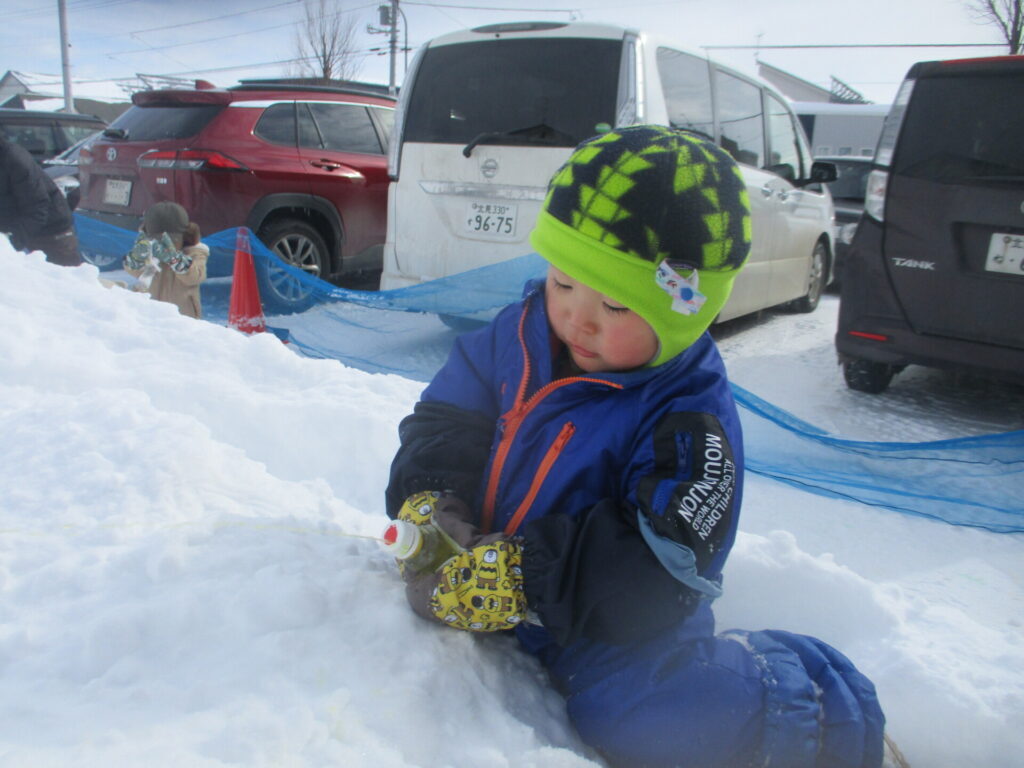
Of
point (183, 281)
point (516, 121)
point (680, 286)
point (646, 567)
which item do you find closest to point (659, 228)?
point (680, 286)

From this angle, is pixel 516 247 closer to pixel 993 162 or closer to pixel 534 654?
pixel 993 162

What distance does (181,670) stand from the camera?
1179 millimetres

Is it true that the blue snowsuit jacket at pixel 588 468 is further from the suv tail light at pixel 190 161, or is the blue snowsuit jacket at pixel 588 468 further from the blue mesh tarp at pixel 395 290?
the suv tail light at pixel 190 161

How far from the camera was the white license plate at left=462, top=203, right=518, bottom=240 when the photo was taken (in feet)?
13.4

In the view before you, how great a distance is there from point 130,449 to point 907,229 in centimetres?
344

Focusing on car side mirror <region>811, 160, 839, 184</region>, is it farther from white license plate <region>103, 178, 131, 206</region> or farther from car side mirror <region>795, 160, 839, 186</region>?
white license plate <region>103, 178, 131, 206</region>

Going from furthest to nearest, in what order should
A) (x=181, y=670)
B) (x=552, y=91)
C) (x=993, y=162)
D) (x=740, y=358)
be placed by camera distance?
(x=740, y=358)
(x=552, y=91)
(x=993, y=162)
(x=181, y=670)

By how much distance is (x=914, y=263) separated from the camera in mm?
3492

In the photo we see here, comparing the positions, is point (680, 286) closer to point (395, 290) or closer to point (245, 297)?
point (395, 290)

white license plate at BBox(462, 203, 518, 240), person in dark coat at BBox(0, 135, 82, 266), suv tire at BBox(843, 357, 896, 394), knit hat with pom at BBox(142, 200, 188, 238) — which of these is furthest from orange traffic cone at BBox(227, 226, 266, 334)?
suv tire at BBox(843, 357, 896, 394)

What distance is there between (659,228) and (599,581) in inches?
23.6

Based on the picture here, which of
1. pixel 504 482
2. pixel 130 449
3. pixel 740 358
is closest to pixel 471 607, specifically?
pixel 504 482

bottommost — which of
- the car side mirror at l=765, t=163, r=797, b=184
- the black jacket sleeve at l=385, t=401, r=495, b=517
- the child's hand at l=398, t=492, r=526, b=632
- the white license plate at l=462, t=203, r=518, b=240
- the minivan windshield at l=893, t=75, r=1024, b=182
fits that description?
the child's hand at l=398, t=492, r=526, b=632

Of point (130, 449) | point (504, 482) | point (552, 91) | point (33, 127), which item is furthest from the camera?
point (33, 127)
